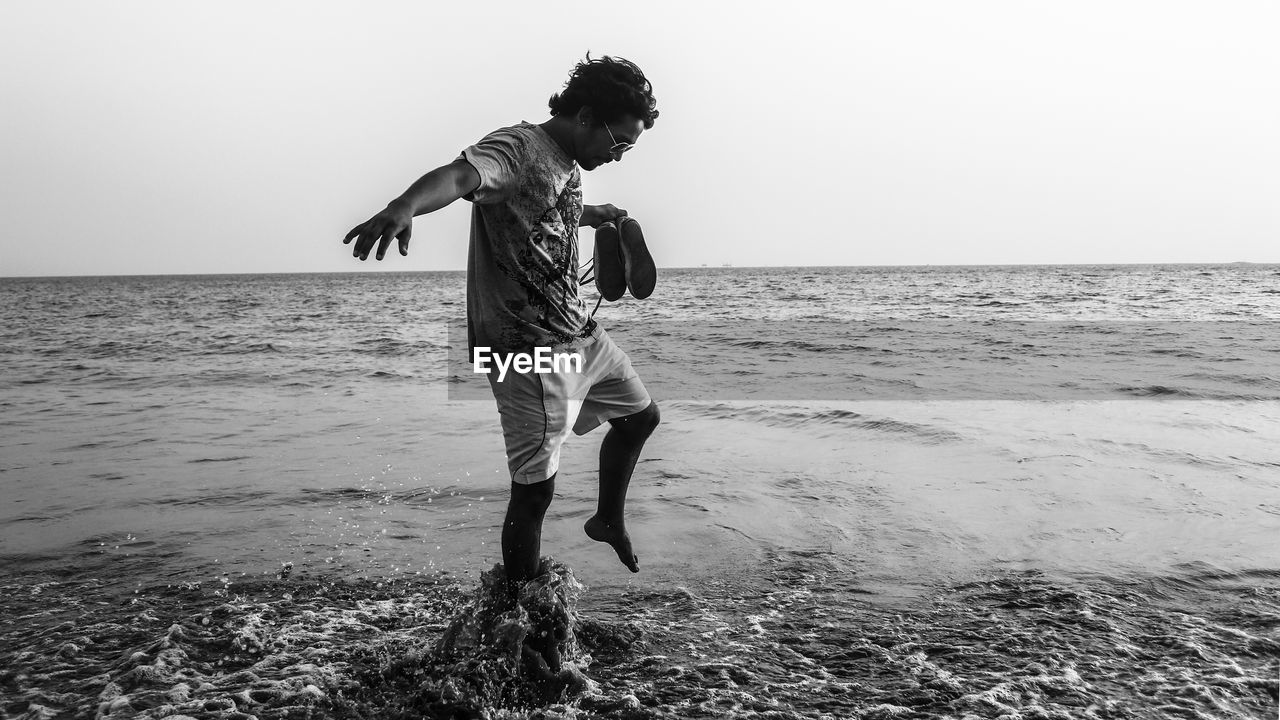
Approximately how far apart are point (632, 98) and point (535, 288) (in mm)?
784

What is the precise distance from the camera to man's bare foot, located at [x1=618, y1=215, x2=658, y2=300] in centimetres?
338

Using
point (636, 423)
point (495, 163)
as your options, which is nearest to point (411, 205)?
point (495, 163)

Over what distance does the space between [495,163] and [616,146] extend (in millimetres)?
576

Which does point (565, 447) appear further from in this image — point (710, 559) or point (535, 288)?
point (535, 288)

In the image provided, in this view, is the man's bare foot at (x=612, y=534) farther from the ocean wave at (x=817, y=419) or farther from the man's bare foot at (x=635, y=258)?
the ocean wave at (x=817, y=419)

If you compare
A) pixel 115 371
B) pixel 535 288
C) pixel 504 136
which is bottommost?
pixel 115 371

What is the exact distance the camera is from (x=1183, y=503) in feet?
15.7

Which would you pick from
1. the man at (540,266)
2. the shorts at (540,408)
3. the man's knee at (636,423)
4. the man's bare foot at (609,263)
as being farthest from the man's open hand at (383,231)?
the man's knee at (636,423)

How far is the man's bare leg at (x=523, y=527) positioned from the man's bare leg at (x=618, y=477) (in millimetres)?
432

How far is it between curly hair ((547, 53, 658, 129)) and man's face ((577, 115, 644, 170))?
3cm

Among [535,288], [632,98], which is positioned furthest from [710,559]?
[632,98]

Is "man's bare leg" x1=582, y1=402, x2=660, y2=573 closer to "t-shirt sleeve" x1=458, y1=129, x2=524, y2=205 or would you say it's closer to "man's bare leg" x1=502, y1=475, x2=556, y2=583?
"man's bare leg" x1=502, y1=475, x2=556, y2=583

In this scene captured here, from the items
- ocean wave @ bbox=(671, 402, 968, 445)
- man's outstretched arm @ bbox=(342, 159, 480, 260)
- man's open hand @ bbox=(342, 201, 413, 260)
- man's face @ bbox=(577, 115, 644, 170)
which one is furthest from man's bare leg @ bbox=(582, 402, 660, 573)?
ocean wave @ bbox=(671, 402, 968, 445)

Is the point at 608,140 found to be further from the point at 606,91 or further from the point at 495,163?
the point at 495,163
